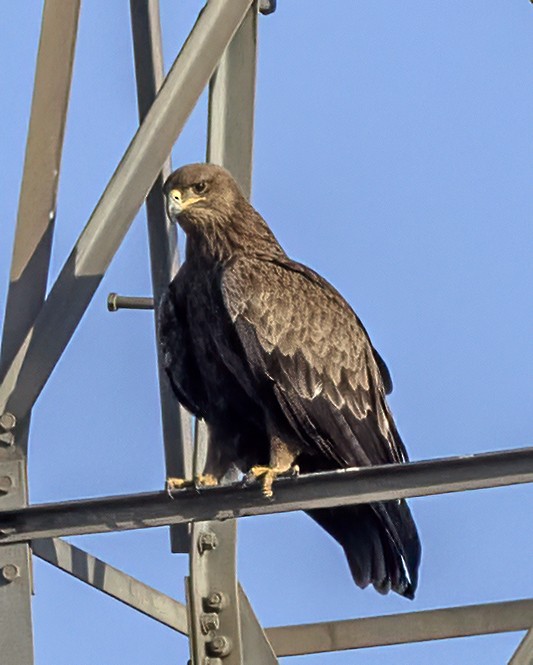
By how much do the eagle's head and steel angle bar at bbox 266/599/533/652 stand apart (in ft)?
5.90

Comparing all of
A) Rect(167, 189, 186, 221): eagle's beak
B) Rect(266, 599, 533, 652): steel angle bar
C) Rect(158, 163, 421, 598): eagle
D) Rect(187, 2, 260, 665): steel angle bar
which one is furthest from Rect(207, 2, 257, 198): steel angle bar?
Rect(266, 599, 533, 652): steel angle bar

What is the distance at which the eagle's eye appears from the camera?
6.72 m

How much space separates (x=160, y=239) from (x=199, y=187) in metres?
0.30

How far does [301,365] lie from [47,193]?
1.36 metres

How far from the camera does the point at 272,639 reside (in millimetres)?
6574

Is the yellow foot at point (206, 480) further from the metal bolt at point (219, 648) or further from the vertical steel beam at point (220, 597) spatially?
the metal bolt at point (219, 648)

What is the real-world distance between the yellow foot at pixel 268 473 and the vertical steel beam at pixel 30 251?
0.82 metres

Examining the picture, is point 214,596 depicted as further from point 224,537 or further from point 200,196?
point 200,196

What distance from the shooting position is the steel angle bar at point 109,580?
6246 millimetres

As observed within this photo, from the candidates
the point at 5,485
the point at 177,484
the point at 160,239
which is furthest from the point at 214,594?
the point at 160,239

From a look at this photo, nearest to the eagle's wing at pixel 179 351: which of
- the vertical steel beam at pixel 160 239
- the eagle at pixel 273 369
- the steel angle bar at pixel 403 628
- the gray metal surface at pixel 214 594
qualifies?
the eagle at pixel 273 369

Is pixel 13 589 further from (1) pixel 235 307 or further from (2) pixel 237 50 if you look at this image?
(2) pixel 237 50

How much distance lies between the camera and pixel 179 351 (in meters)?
6.55

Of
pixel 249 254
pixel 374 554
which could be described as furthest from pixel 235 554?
pixel 249 254
